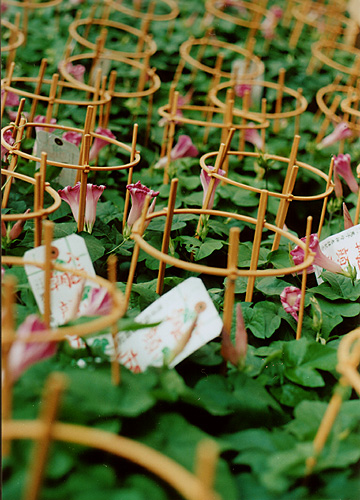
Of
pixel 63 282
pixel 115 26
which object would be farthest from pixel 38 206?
pixel 115 26

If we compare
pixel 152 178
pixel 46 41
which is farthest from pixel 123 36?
pixel 152 178

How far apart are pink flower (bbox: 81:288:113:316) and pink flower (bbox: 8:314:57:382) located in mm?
72

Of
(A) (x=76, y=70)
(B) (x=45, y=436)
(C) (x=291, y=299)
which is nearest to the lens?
(B) (x=45, y=436)

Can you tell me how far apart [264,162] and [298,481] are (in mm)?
623

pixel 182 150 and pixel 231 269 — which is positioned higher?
pixel 231 269

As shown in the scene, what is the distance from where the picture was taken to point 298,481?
47 centimetres

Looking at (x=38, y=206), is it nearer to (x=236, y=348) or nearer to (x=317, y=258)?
(x=236, y=348)

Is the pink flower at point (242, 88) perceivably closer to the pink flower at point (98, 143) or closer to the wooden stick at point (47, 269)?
the pink flower at point (98, 143)

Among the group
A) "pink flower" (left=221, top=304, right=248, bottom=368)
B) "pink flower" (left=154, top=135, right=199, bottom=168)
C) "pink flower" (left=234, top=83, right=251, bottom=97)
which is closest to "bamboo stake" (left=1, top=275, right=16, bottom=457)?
"pink flower" (left=221, top=304, right=248, bottom=368)

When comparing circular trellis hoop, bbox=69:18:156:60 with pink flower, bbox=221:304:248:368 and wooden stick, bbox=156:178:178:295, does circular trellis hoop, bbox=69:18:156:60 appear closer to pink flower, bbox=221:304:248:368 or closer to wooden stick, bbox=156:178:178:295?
wooden stick, bbox=156:178:178:295

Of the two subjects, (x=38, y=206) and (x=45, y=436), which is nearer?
(x=45, y=436)

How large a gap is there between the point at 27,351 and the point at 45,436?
128 mm

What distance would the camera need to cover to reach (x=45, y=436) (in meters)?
0.36

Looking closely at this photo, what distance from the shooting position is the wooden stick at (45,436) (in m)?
0.34
